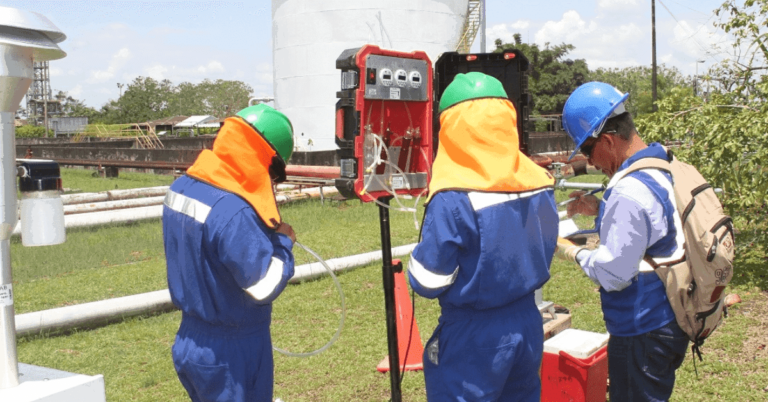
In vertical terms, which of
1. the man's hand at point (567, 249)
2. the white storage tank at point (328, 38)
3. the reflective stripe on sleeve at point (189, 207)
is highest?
the white storage tank at point (328, 38)

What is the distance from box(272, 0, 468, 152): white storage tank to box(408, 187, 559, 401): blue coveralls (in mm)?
25147

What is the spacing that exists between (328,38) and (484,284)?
2663 cm

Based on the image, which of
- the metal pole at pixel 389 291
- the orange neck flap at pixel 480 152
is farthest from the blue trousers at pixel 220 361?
the orange neck flap at pixel 480 152

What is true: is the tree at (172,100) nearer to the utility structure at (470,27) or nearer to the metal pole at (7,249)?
the utility structure at (470,27)

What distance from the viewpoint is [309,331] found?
6.60m

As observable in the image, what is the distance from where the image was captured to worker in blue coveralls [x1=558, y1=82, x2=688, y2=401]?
9.84 feet

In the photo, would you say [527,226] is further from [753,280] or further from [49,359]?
[753,280]

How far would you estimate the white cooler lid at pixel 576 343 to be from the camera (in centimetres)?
423

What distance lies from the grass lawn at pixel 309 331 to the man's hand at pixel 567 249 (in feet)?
6.31

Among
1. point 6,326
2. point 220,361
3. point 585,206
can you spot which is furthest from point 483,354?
point 6,326

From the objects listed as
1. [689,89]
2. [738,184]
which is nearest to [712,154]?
[738,184]

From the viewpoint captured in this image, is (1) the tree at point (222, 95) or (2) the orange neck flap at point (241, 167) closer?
(2) the orange neck flap at point (241, 167)

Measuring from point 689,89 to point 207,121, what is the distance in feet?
261

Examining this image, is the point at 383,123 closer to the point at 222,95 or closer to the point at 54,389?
the point at 54,389
